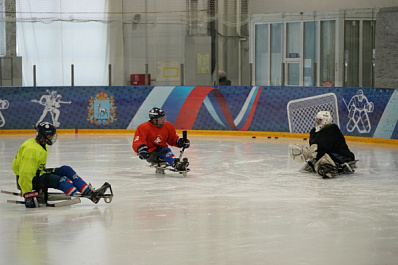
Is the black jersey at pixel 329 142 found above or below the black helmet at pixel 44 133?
below

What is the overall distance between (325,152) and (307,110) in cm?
573

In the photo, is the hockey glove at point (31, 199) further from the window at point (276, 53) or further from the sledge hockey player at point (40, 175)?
the window at point (276, 53)

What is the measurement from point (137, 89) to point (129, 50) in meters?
0.99

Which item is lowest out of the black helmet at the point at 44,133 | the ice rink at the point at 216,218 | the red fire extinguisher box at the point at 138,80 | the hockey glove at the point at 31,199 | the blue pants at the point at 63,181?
the ice rink at the point at 216,218

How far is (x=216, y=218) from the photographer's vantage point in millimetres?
8258

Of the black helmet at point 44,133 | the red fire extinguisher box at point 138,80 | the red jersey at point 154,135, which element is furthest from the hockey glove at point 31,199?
the red fire extinguisher box at point 138,80

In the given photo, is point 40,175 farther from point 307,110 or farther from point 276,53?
point 276,53

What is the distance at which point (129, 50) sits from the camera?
1862 centimetres

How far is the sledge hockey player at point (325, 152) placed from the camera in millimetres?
11312

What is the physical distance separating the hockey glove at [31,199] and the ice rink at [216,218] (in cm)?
11

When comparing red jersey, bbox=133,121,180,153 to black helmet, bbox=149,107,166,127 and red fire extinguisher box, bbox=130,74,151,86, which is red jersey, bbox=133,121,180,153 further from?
red fire extinguisher box, bbox=130,74,151,86

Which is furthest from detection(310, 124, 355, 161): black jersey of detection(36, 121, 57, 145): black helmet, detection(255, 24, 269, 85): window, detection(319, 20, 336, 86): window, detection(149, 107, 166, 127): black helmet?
detection(255, 24, 269, 85): window

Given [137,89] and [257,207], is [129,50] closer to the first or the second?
[137,89]

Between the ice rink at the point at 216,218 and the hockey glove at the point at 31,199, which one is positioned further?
the hockey glove at the point at 31,199
